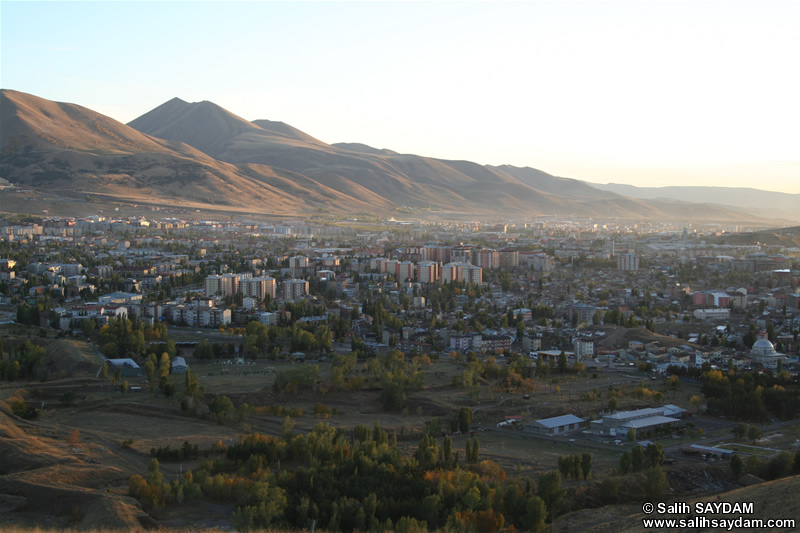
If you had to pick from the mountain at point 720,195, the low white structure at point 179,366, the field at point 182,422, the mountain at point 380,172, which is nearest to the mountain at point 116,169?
the mountain at point 380,172

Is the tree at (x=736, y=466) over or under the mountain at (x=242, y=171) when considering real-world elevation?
under

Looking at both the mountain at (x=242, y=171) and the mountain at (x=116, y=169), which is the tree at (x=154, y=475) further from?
the mountain at (x=242, y=171)

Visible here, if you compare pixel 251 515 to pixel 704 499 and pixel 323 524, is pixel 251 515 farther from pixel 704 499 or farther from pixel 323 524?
pixel 704 499

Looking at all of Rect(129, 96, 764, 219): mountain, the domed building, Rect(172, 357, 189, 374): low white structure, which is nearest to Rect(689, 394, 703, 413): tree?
the domed building

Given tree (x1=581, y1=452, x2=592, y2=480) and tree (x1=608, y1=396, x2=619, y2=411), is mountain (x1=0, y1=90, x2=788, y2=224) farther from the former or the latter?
tree (x1=581, y1=452, x2=592, y2=480)

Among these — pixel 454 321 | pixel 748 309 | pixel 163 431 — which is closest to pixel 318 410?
pixel 163 431
